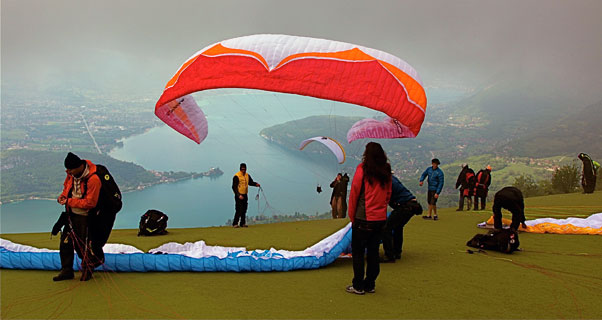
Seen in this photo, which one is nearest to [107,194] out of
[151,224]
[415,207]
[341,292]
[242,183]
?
[341,292]

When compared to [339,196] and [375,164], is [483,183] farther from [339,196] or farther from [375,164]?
[375,164]

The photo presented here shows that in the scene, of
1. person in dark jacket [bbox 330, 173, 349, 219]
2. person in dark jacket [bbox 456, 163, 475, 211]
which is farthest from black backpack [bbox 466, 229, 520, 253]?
person in dark jacket [bbox 456, 163, 475, 211]

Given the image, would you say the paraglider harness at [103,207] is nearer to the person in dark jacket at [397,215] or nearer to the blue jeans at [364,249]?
the blue jeans at [364,249]

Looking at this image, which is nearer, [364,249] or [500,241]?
[364,249]

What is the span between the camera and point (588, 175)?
38.7 ft

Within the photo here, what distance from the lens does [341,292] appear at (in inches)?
124

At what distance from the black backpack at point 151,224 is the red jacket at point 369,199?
474 centimetres

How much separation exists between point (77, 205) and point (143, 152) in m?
72.7

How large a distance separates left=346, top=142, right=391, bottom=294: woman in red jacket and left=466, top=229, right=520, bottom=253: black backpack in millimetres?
2358

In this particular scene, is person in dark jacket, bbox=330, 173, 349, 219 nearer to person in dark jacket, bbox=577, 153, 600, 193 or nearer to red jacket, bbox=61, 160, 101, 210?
red jacket, bbox=61, 160, 101, 210

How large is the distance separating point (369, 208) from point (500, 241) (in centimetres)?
252

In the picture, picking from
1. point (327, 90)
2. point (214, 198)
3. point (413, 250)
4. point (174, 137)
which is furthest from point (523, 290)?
point (174, 137)

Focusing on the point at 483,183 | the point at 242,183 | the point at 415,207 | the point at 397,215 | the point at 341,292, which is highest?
the point at 483,183

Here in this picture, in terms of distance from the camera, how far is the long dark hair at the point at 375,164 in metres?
3.09
